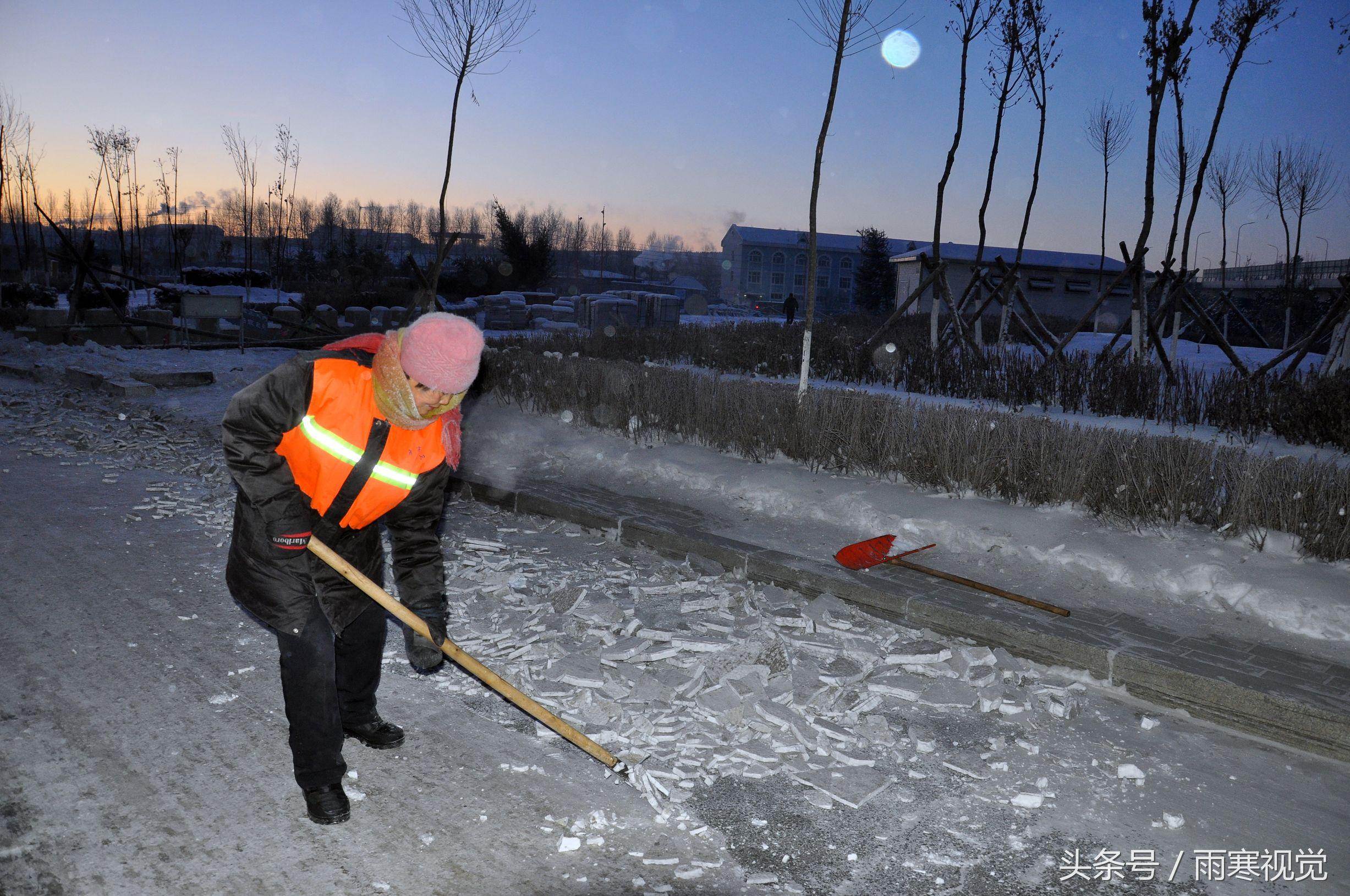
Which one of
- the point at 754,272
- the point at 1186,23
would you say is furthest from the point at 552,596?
the point at 754,272

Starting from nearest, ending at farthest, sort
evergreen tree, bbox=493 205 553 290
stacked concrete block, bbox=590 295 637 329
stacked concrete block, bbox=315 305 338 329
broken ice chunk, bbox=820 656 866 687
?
broken ice chunk, bbox=820 656 866 687
stacked concrete block, bbox=315 305 338 329
stacked concrete block, bbox=590 295 637 329
evergreen tree, bbox=493 205 553 290

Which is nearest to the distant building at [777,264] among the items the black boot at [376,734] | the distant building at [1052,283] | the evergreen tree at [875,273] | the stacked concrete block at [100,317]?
the evergreen tree at [875,273]

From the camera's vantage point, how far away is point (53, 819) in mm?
2951

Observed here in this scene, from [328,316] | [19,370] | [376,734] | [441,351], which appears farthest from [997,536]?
[328,316]

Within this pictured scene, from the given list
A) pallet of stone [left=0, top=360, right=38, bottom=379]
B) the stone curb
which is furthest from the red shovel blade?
pallet of stone [left=0, top=360, right=38, bottom=379]

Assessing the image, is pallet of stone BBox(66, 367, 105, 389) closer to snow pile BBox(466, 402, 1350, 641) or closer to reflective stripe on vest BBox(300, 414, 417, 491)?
snow pile BBox(466, 402, 1350, 641)

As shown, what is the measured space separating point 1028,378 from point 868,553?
7418 millimetres

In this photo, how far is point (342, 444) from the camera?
297 cm

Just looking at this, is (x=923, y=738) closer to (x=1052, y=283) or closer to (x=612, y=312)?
(x=612, y=312)

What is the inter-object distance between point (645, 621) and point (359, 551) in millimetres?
2017

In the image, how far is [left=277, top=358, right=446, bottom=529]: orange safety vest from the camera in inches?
115

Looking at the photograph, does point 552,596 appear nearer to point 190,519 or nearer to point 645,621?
point 645,621

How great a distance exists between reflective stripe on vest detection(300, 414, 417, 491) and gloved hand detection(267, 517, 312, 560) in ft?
0.77

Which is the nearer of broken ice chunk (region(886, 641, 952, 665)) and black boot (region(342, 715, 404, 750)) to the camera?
black boot (region(342, 715, 404, 750))
